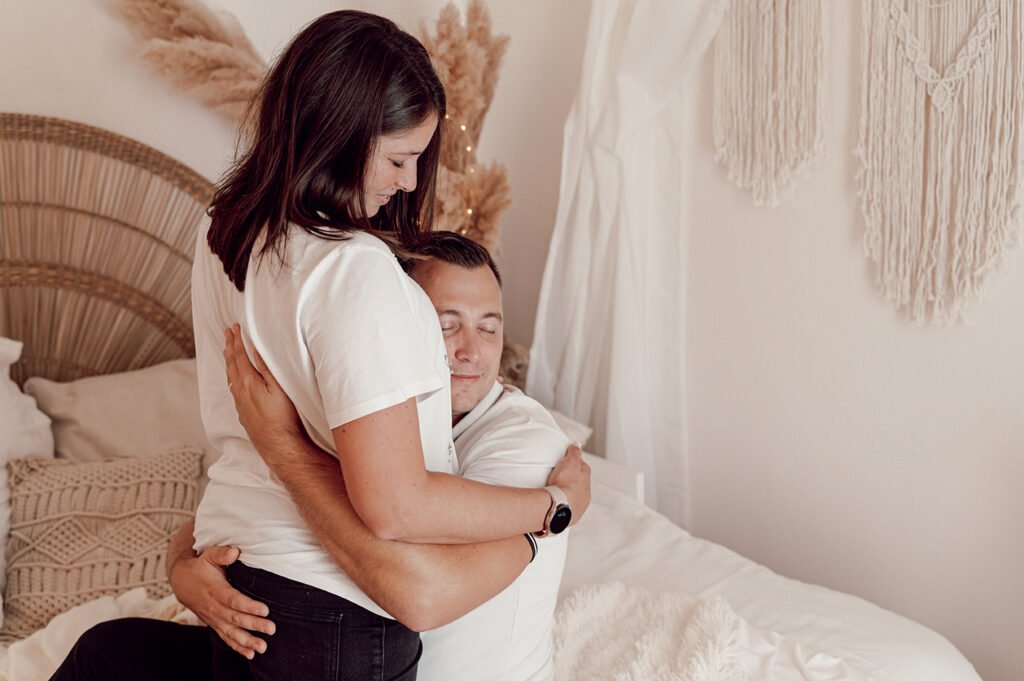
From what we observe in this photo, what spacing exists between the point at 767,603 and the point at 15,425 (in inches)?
61.8

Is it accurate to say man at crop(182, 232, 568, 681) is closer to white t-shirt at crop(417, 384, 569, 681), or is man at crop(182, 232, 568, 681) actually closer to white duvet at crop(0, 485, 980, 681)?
white t-shirt at crop(417, 384, 569, 681)

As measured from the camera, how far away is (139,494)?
6.57ft

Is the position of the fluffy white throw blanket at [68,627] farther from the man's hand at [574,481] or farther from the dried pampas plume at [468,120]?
the dried pampas plume at [468,120]

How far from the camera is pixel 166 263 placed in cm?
243

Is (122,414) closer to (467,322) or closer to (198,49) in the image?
(198,49)

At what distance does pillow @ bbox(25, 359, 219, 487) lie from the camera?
2.17 metres

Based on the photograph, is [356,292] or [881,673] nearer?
[356,292]

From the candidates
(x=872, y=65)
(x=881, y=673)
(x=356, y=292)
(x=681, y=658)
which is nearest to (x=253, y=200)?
(x=356, y=292)

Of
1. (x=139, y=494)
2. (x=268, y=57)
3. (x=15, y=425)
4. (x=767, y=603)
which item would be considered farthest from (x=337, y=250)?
(x=268, y=57)

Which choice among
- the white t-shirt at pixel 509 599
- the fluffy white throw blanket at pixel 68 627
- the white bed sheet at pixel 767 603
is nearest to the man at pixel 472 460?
the white t-shirt at pixel 509 599

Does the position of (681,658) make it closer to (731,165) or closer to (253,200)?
(253,200)

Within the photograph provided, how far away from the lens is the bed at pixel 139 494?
1.53 m

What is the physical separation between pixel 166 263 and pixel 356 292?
163 cm

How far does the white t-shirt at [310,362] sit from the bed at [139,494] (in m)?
0.56
